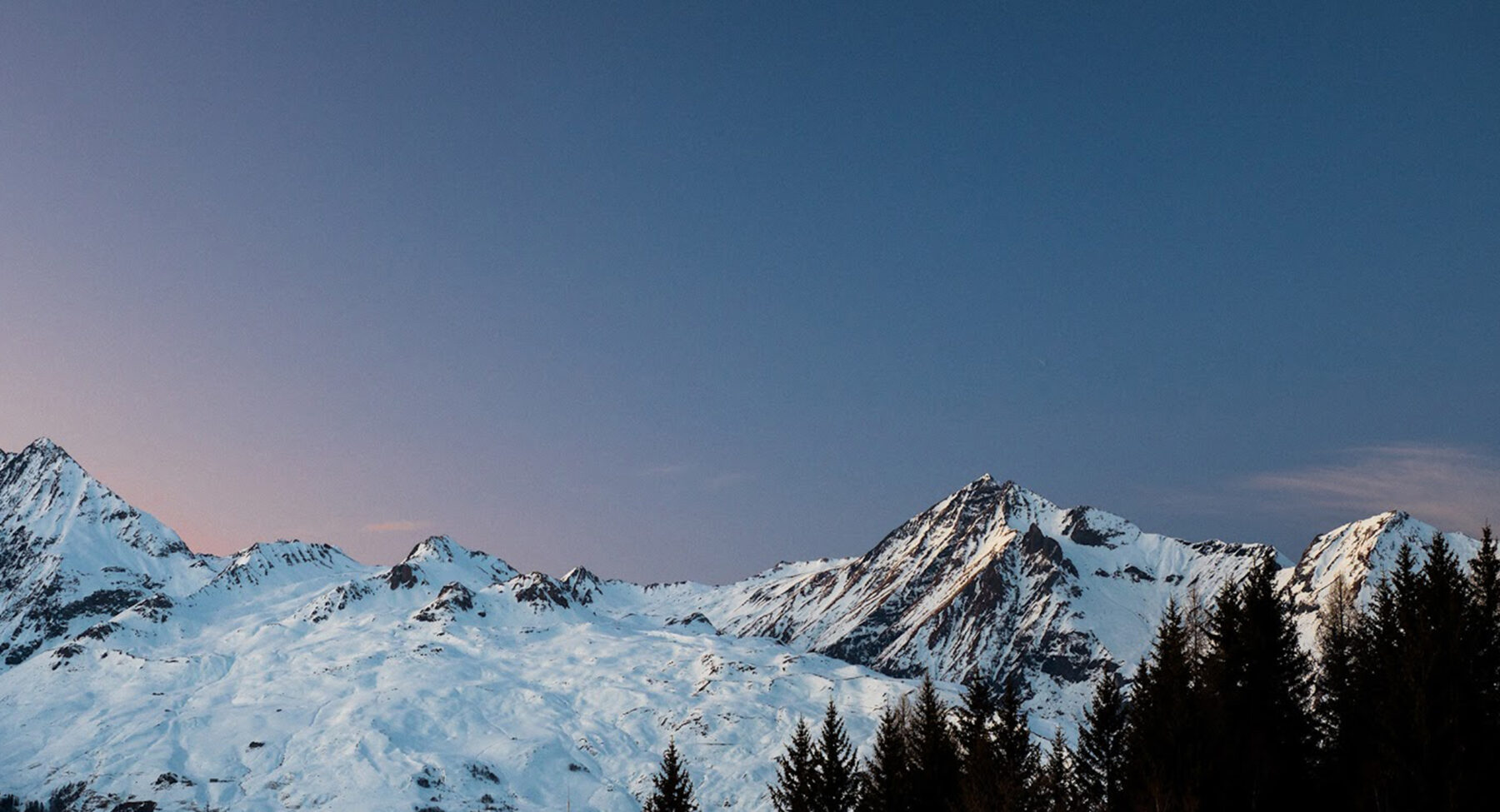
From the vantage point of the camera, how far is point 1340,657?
47.9m

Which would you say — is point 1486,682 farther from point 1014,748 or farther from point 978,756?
point 1014,748

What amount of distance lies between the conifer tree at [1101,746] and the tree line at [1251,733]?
0.08 m

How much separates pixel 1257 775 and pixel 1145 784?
527cm

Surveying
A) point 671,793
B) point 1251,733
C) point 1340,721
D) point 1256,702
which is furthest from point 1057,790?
point 671,793

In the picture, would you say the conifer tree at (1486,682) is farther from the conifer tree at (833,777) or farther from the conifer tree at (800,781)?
the conifer tree at (800,781)

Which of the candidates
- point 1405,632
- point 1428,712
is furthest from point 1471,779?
point 1405,632

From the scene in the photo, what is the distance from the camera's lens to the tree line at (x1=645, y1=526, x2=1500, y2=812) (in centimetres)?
3428

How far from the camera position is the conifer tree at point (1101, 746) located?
147ft

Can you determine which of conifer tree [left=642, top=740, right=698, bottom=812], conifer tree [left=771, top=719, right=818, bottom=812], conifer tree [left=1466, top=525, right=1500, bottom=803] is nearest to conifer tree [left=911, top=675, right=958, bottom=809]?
conifer tree [left=771, top=719, right=818, bottom=812]

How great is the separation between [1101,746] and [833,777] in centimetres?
1142

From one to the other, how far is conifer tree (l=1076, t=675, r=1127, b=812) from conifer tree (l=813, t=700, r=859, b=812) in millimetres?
9801

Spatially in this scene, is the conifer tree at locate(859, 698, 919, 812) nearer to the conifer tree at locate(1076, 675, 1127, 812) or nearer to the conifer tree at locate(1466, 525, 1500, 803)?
the conifer tree at locate(1076, 675, 1127, 812)

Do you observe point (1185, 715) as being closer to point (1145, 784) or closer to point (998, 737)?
point (1145, 784)

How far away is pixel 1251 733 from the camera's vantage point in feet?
137
